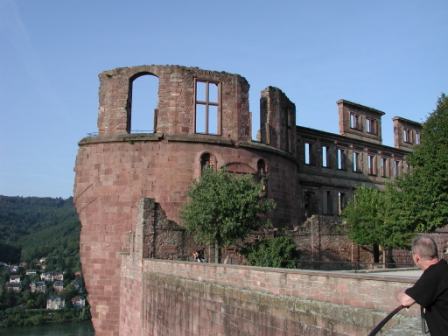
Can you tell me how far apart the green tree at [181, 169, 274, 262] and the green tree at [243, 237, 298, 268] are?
89 centimetres

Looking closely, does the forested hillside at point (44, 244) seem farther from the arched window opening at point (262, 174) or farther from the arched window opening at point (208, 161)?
the arched window opening at point (208, 161)

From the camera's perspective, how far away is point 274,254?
20.1 metres

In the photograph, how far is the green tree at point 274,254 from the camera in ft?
64.7

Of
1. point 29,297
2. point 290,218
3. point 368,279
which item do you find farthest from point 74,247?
point 368,279

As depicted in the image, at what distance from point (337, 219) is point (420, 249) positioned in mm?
24920

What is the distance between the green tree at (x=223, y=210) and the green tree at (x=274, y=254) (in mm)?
894

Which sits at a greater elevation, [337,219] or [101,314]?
[337,219]

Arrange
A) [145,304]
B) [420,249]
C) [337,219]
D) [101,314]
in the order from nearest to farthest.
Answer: [420,249] → [145,304] → [101,314] → [337,219]

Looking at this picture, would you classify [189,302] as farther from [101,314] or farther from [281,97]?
[281,97]

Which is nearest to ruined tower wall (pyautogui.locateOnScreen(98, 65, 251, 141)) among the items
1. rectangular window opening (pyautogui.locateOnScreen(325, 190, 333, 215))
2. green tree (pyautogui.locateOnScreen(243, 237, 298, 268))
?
green tree (pyautogui.locateOnScreen(243, 237, 298, 268))

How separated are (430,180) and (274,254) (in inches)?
274

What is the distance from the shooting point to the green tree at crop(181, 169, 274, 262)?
20.3 m

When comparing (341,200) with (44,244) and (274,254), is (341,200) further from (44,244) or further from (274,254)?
(44,244)

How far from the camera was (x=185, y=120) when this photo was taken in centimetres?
2566
